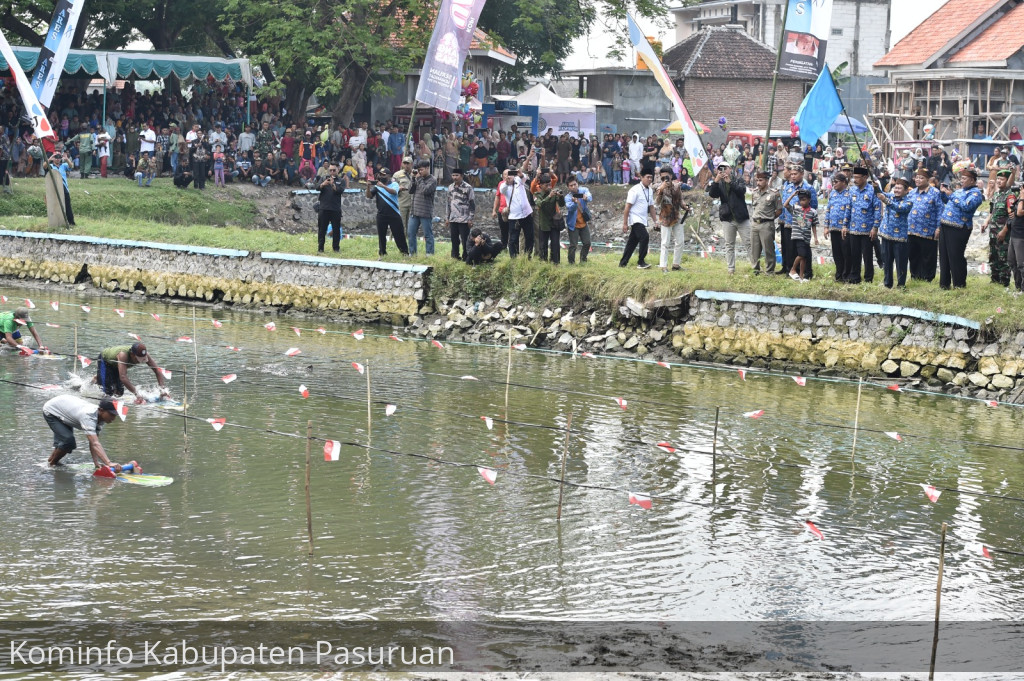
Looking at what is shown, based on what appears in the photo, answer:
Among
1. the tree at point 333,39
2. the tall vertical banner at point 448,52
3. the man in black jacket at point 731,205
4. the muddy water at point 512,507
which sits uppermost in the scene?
the tree at point 333,39

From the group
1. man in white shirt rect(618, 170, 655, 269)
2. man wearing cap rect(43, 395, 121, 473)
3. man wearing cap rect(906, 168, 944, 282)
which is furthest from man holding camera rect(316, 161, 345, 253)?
man wearing cap rect(43, 395, 121, 473)

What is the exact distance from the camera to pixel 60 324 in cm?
2359

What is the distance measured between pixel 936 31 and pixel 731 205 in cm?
2856

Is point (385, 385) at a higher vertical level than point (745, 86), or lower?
lower

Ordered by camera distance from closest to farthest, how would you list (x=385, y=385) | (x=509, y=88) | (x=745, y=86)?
(x=385, y=385) → (x=509, y=88) → (x=745, y=86)

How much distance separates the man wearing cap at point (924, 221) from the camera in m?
19.3

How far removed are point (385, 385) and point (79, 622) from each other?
9702mm

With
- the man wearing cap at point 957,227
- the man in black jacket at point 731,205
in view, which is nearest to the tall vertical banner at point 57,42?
the man in black jacket at point 731,205

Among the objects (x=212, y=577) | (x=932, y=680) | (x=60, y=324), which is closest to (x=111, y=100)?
(x=60, y=324)

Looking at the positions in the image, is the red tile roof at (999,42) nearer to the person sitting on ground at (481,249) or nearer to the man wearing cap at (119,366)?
the person sitting on ground at (481,249)

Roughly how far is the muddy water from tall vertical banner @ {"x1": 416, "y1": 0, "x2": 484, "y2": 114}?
677cm

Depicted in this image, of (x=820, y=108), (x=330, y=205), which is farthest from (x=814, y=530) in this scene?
(x=330, y=205)

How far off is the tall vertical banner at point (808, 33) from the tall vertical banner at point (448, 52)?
606 cm

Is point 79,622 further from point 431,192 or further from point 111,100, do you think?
point 111,100
